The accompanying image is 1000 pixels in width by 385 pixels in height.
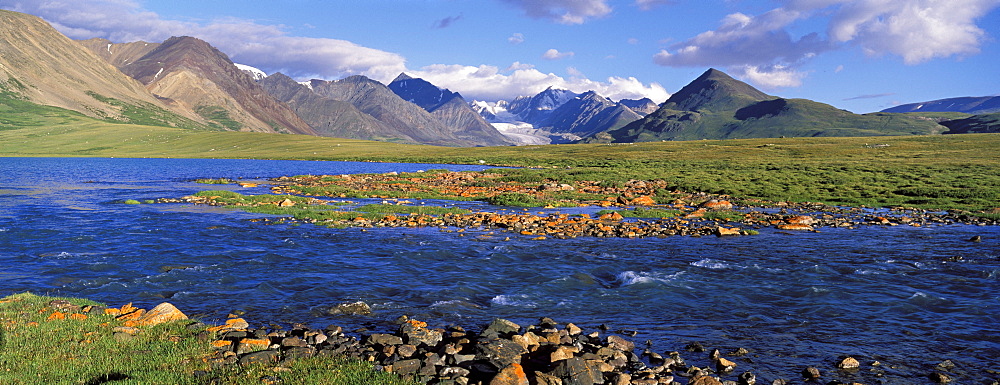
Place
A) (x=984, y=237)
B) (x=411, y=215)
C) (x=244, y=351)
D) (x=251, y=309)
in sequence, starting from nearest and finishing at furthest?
(x=244, y=351) → (x=251, y=309) → (x=984, y=237) → (x=411, y=215)

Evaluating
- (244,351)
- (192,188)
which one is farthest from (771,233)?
(192,188)

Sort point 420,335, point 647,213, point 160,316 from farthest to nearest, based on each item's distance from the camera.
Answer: point 647,213 → point 160,316 → point 420,335

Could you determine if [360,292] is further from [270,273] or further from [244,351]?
[244,351]

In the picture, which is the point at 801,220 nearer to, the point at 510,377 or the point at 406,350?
the point at 510,377

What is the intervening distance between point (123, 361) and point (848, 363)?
54.1 feet

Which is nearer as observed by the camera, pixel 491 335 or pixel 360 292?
pixel 491 335

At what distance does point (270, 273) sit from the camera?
22844mm

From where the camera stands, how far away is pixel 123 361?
39.7 feet

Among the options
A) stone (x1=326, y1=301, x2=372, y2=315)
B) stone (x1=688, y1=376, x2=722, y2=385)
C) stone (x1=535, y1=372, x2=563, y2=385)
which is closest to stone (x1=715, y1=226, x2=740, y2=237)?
stone (x1=688, y1=376, x2=722, y2=385)

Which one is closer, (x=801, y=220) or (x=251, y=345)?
(x=251, y=345)

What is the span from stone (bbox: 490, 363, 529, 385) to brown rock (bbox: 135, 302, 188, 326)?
953 cm

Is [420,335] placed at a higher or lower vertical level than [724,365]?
higher

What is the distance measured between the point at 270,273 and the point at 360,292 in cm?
511

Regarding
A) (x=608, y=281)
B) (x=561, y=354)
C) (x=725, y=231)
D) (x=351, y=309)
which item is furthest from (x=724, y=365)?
(x=725, y=231)
